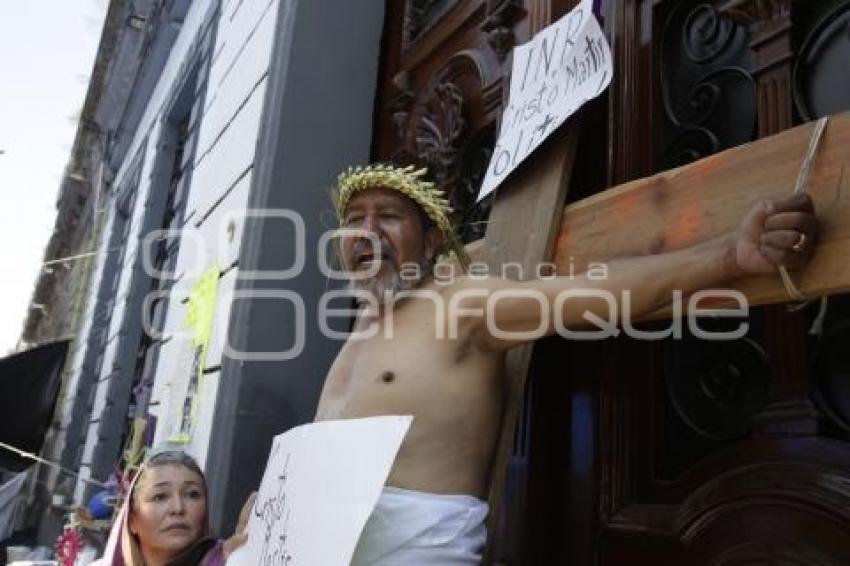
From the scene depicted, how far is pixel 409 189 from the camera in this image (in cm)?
155

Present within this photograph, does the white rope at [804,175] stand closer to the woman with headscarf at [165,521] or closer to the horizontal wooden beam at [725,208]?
the horizontal wooden beam at [725,208]

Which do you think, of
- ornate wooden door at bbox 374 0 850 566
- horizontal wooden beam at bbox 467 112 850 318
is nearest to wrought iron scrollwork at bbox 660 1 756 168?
ornate wooden door at bbox 374 0 850 566

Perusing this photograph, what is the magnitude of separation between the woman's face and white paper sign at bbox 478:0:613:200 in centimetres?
134

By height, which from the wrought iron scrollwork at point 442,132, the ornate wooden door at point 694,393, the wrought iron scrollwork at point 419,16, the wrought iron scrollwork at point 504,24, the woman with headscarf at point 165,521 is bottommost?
the woman with headscarf at point 165,521

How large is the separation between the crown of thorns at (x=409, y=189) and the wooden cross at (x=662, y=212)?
0.12 m

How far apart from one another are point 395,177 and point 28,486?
37.1 feet

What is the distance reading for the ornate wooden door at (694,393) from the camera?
1119 mm

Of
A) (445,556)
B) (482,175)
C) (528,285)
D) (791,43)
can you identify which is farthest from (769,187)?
(482,175)

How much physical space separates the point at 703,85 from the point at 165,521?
184cm

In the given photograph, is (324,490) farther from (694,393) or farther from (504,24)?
(504,24)

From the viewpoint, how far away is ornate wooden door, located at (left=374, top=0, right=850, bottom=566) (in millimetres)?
1119

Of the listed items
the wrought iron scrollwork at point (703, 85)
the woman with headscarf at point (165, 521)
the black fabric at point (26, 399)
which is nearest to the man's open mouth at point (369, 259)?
the wrought iron scrollwork at point (703, 85)

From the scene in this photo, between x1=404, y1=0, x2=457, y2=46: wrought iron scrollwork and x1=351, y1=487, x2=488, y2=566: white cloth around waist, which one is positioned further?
x1=404, y1=0, x2=457, y2=46: wrought iron scrollwork

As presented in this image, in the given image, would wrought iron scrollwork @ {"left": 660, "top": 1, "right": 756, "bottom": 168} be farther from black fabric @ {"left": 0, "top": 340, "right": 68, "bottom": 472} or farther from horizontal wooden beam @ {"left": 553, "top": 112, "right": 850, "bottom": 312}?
black fabric @ {"left": 0, "top": 340, "right": 68, "bottom": 472}
